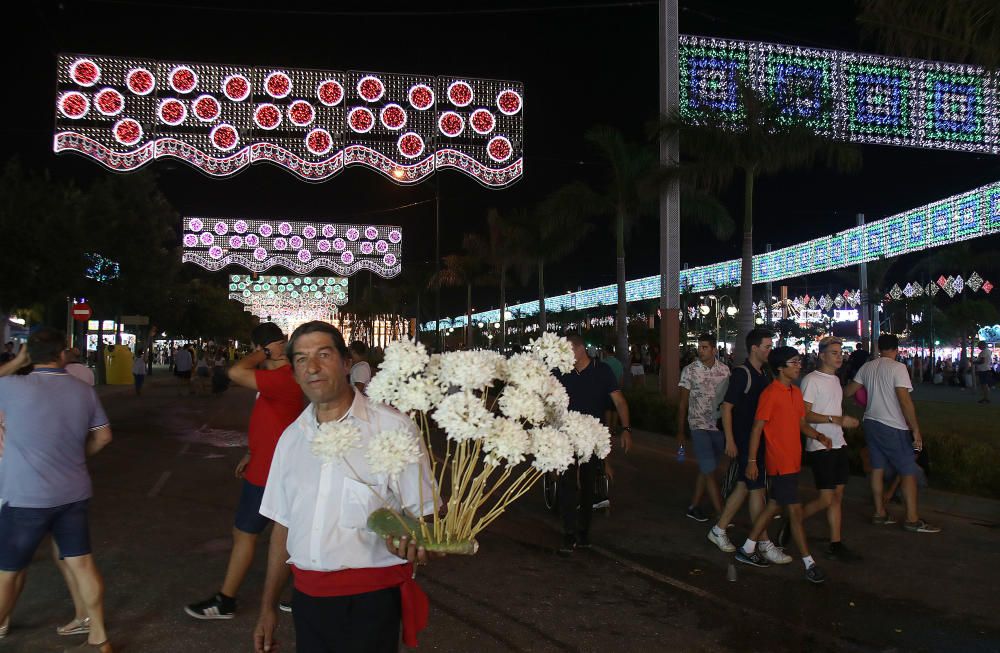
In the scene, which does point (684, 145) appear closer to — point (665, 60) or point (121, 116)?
point (665, 60)

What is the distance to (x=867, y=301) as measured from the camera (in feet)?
137

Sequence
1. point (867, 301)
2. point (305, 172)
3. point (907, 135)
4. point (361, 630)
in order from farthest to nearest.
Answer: point (867, 301), point (305, 172), point (907, 135), point (361, 630)

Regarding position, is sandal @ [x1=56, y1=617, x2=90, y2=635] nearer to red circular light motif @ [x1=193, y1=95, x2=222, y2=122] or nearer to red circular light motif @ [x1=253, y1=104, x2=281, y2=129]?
red circular light motif @ [x1=253, y1=104, x2=281, y2=129]

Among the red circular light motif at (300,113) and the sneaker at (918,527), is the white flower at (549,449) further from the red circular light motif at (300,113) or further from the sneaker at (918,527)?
the red circular light motif at (300,113)

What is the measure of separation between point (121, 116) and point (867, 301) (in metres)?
34.6

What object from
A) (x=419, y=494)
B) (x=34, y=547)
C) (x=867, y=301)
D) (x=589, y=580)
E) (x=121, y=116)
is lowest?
(x=589, y=580)

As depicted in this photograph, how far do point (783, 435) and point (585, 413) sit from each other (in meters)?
1.93

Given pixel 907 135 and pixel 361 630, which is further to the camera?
pixel 907 135

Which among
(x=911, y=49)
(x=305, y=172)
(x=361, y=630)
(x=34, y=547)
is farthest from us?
(x=305, y=172)

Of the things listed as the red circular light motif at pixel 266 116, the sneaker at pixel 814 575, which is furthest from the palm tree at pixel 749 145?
the sneaker at pixel 814 575

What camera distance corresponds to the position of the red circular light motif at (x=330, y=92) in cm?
2094

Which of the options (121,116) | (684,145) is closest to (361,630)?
(684,145)

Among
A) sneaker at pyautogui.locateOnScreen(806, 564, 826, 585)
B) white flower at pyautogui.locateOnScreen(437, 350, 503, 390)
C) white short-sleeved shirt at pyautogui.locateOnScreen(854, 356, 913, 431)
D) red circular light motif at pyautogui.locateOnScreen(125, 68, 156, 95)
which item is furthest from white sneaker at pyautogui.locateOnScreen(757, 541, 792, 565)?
red circular light motif at pyautogui.locateOnScreen(125, 68, 156, 95)

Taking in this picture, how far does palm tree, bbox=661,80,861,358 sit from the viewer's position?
17656 millimetres
